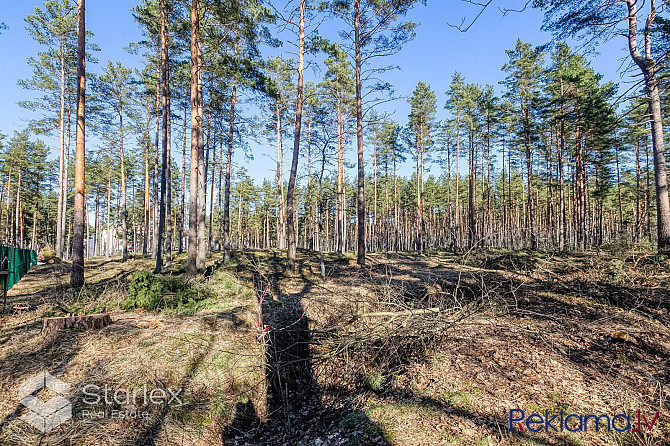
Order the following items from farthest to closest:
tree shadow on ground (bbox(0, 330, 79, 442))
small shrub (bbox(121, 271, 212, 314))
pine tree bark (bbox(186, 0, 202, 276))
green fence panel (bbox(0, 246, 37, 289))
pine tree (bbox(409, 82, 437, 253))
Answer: pine tree (bbox(409, 82, 437, 253)) → pine tree bark (bbox(186, 0, 202, 276)) → green fence panel (bbox(0, 246, 37, 289)) → small shrub (bbox(121, 271, 212, 314)) → tree shadow on ground (bbox(0, 330, 79, 442))

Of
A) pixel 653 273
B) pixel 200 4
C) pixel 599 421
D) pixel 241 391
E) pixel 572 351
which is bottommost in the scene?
pixel 241 391

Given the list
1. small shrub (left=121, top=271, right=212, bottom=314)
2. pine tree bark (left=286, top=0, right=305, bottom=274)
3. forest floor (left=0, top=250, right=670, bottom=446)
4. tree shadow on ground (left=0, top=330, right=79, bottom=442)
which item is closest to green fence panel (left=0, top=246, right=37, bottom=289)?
forest floor (left=0, top=250, right=670, bottom=446)

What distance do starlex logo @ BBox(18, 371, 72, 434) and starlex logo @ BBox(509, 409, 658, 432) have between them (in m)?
5.91

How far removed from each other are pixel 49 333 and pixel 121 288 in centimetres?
283

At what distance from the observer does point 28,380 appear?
179 inches

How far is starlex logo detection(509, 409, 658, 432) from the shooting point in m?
3.64

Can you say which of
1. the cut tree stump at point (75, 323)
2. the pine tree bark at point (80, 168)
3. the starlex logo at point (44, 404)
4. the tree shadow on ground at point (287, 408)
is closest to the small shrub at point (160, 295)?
the cut tree stump at point (75, 323)

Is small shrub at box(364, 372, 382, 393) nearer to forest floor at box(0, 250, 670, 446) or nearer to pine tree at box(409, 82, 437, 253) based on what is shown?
forest floor at box(0, 250, 670, 446)

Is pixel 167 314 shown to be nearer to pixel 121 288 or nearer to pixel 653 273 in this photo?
pixel 121 288

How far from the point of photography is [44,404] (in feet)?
13.8

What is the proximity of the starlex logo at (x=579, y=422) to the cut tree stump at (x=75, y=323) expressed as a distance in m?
7.38

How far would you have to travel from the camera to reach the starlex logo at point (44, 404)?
3955 millimetres

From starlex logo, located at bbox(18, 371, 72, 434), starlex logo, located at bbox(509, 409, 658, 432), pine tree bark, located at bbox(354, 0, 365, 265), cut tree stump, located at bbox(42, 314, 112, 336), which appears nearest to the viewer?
starlex logo, located at bbox(509, 409, 658, 432)

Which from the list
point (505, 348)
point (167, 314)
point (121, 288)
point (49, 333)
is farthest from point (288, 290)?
point (505, 348)
